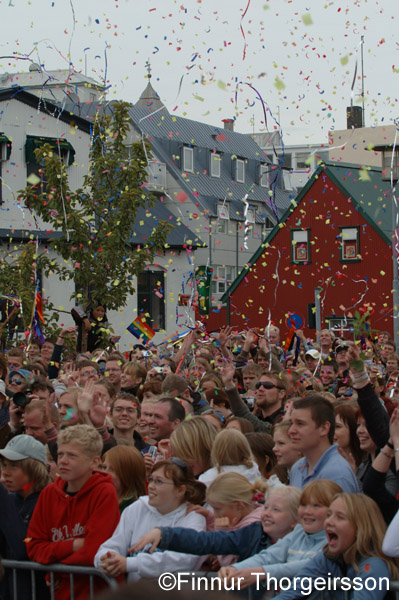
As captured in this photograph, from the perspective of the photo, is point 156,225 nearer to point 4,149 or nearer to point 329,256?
point 329,256

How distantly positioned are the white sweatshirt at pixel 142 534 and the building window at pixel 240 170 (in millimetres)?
44546

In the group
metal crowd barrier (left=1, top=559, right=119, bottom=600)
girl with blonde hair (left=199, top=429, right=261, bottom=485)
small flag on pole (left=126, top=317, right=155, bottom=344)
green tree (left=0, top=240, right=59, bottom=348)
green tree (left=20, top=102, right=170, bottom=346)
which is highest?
green tree (left=20, top=102, right=170, bottom=346)

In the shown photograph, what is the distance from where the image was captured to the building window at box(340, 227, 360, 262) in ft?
115

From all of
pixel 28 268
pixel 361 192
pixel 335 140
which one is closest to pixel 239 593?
pixel 28 268

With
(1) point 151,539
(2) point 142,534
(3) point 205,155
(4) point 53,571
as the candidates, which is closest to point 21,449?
(4) point 53,571

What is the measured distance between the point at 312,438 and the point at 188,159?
40.8 metres

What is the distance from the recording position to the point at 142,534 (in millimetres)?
4938

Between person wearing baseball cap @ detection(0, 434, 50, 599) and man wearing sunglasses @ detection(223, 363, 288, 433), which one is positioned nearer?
person wearing baseball cap @ detection(0, 434, 50, 599)

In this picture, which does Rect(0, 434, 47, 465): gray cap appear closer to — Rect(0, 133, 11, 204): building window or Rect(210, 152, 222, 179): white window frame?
Rect(0, 133, 11, 204): building window

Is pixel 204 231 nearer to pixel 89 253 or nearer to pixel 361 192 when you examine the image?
pixel 361 192

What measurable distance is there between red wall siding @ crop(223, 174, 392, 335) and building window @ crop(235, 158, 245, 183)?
39.6ft

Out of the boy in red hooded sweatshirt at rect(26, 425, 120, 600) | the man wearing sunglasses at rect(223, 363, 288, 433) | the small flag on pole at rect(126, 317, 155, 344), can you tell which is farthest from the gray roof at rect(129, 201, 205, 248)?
the boy in red hooded sweatshirt at rect(26, 425, 120, 600)

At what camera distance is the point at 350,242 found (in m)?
35.3

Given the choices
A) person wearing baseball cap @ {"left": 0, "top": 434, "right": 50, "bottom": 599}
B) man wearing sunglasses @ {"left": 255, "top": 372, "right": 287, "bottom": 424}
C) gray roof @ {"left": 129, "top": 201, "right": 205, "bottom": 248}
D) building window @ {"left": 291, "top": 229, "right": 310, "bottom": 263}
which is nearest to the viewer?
person wearing baseball cap @ {"left": 0, "top": 434, "right": 50, "bottom": 599}
